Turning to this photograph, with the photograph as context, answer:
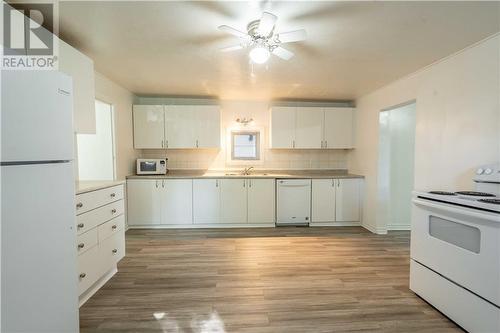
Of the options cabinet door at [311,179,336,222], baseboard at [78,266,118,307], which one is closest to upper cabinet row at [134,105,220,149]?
cabinet door at [311,179,336,222]

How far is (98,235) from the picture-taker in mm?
2105

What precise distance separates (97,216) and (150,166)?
76.7 inches

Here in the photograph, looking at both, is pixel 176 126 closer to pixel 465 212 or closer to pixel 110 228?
pixel 110 228

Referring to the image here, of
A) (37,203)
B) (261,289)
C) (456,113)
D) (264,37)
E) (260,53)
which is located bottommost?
(261,289)

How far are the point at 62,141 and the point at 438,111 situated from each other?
327cm

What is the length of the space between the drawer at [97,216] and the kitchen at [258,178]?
18 mm

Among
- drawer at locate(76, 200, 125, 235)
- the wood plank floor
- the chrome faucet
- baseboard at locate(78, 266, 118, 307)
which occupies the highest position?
the chrome faucet

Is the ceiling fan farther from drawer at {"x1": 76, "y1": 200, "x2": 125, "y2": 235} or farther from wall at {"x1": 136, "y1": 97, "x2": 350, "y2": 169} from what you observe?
wall at {"x1": 136, "y1": 97, "x2": 350, "y2": 169}

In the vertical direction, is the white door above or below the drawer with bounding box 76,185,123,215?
above

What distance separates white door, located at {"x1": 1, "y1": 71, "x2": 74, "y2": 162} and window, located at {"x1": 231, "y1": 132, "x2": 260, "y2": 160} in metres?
3.14

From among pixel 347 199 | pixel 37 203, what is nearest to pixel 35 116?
pixel 37 203

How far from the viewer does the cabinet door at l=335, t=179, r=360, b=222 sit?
4.03m

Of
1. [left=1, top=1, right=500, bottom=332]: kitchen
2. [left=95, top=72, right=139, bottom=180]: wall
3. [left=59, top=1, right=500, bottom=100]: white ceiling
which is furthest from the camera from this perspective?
[left=95, top=72, right=139, bottom=180]: wall

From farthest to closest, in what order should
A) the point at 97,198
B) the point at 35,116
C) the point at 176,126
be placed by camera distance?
the point at 176,126 < the point at 97,198 < the point at 35,116
